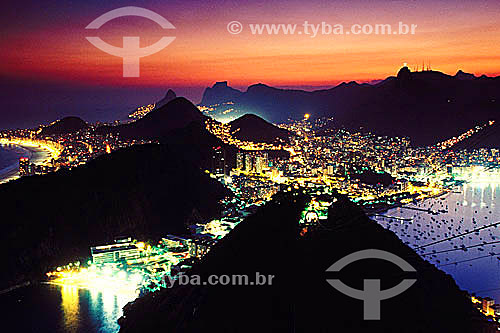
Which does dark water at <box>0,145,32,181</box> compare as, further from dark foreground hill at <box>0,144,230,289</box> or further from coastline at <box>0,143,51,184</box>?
dark foreground hill at <box>0,144,230,289</box>

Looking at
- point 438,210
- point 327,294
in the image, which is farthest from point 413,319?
point 438,210

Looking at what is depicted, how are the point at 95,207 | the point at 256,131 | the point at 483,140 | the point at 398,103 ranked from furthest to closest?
the point at 398,103 → the point at 256,131 → the point at 483,140 → the point at 95,207

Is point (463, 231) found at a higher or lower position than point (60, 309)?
higher

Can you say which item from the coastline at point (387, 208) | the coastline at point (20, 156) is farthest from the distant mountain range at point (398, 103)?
the coastline at point (20, 156)

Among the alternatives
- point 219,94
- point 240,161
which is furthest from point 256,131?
point 219,94

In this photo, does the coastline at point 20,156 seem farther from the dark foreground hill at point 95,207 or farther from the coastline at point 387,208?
the coastline at point 387,208

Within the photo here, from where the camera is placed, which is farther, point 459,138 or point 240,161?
point 459,138

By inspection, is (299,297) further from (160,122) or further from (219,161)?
(160,122)

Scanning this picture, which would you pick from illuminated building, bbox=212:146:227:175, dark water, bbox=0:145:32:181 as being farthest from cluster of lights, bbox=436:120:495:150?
dark water, bbox=0:145:32:181
